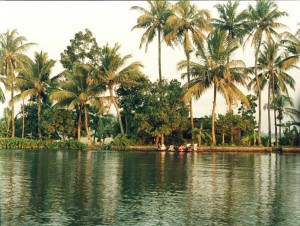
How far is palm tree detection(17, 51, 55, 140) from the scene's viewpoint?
49.8 m

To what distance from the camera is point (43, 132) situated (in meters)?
53.5

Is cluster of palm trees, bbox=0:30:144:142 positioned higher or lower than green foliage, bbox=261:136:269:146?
higher

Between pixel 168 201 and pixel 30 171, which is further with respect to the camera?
pixel 30 171

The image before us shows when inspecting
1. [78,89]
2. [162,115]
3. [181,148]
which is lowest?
[181,148]

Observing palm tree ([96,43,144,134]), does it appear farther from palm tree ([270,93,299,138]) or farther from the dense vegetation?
palm tree ([270,93,299,138])

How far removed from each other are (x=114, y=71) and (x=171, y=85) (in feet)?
20.1

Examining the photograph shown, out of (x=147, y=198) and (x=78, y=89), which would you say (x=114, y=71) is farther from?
(x=147, y=198)

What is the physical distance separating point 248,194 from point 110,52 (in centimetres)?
3334

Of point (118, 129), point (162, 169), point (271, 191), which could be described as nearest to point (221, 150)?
point (118, 129)

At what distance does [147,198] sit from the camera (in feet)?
47.7

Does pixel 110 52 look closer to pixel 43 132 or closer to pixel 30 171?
pixel 43 132

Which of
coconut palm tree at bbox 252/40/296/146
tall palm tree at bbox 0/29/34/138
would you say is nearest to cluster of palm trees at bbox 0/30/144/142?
tall palm tree at bbox 0/29/34/138

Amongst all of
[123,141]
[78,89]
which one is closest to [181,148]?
[123,141]

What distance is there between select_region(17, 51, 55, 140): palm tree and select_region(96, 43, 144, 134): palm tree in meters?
6.97
